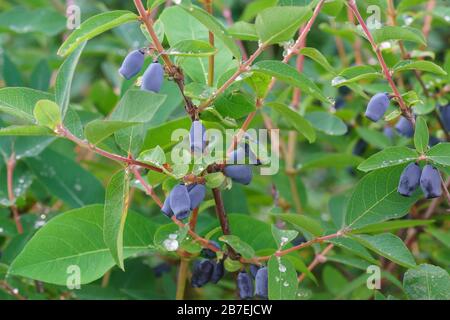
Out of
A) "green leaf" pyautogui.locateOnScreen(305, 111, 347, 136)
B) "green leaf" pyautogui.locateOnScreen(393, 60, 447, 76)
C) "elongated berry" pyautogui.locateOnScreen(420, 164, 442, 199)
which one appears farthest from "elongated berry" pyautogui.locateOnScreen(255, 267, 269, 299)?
"green leaf" pyautogui.locateOnScreen(305, 111, 347, 136)

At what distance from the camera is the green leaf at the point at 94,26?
0.93 m

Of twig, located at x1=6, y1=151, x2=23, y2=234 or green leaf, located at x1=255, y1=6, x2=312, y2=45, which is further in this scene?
twig, located at x1=6, y1=151, x2=23, y2=234

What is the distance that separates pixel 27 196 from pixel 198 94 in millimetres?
796

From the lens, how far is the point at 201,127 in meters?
0.96

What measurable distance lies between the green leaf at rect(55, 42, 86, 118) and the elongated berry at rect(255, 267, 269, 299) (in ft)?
1.25

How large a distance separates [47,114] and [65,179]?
0.56 meters

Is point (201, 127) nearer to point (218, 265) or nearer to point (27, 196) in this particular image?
point (218, 265)

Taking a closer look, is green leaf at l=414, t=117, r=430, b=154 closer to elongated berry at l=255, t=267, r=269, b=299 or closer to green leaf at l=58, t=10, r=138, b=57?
elongated berry at l=255, t=267, r=269, b=299

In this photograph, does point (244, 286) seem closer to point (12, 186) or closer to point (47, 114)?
point (47, 114)

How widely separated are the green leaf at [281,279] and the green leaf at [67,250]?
8.7 inches

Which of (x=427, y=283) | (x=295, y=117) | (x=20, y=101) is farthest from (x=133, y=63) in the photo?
(x=427, y=283)

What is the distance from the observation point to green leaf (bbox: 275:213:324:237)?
1.04m

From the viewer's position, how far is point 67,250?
3.65 feet

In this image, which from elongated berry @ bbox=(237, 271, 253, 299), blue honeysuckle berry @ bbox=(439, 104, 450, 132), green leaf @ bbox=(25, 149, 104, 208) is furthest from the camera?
green leaf @ bbox=(25, 149, 104, 208)
